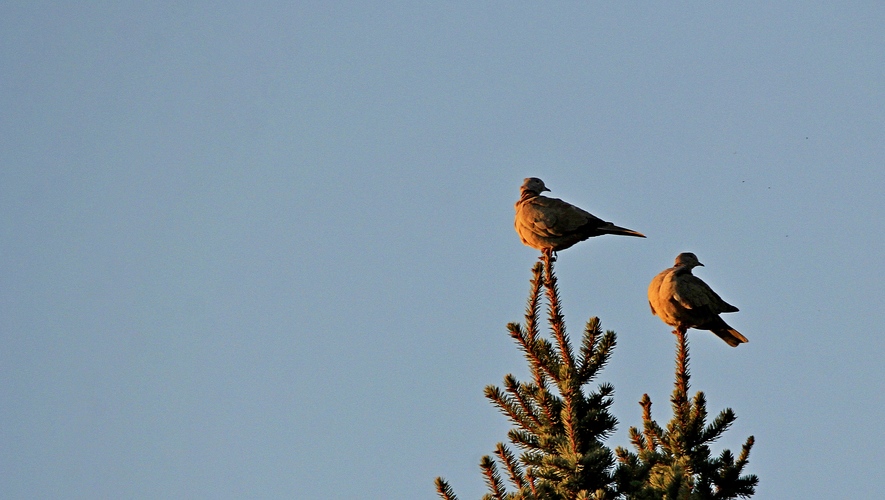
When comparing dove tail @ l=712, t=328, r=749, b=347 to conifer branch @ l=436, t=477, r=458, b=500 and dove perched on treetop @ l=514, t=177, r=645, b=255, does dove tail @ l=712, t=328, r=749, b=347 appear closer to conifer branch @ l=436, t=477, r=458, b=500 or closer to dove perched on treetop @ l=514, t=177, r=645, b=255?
dove perched on treetop @ l=514, t=177, r=645, b=255

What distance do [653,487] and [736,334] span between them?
4697 mm

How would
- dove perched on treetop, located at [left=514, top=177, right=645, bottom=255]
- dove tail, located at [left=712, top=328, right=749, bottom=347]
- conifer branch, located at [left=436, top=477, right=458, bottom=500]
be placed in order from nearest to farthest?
conifer branch, located at [left=436, top=477, right=458, bottom=500]
dove perched on treetop, located at [left=514, top=177, right=645, bottom=255]
dove tail, located at [left=712, top=328, right=749, bottom=347]

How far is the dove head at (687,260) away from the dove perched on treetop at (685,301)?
0.12ft

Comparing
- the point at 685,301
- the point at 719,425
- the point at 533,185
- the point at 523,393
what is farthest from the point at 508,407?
the point at 533,185

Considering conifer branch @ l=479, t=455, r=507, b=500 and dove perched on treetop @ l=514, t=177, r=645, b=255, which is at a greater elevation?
dove perched on treetop @ l=514, t=177, r=645, b=255

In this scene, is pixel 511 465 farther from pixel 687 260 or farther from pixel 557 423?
pixel 687 260

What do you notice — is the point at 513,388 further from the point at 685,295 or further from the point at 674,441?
the point at 685,295

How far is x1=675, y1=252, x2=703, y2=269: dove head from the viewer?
9.46 m

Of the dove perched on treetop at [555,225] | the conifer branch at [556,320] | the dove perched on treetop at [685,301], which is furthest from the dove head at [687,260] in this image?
the conifer branch at [556,320]

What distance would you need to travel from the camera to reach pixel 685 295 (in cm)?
886

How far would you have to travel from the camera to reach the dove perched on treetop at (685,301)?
8875mm

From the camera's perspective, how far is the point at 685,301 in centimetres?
885

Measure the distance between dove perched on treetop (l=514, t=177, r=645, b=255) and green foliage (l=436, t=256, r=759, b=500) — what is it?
3053 millimetres

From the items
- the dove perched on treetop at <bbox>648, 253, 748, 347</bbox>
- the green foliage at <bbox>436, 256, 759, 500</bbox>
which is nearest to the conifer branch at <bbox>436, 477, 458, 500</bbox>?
the green foliage at <bbox>436, 256, 759, 500</bbox>
